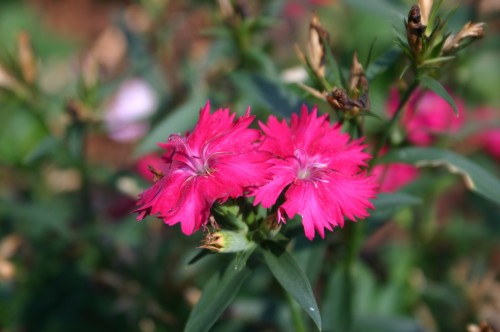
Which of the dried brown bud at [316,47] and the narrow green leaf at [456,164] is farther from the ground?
the dried brown bud at [316,47]

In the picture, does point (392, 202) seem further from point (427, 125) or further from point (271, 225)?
point (427, 125)

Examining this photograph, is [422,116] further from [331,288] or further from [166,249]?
[166,249]

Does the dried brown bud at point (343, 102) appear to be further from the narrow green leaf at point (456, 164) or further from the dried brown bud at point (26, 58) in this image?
the dried brown bud at point (26, 58)

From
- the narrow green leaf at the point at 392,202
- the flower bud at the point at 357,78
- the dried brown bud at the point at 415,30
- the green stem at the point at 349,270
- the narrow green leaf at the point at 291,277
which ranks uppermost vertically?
the dried brown bud at the point at 415,30

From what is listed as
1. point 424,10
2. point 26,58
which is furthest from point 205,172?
point 26,58

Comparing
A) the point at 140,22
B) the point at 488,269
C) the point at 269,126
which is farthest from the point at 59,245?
the point at 140,22

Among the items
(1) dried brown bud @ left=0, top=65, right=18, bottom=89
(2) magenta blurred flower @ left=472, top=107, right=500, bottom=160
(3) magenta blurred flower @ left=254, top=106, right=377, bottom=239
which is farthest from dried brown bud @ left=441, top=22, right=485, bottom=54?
(1) dried brown bud @ left=0, top=65, right=18, bottom=89

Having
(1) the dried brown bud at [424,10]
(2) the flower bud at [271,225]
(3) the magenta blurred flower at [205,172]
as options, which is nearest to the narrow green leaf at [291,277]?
(2) the flower bud at [271,225]
